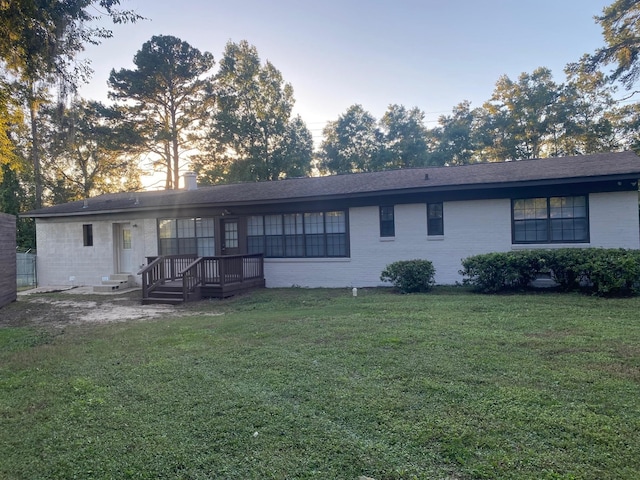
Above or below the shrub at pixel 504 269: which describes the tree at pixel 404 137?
above

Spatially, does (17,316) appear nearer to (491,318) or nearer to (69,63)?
(69,63)

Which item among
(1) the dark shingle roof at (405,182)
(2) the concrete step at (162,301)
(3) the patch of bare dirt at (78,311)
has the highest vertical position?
(1) the dark shingle roof at (405,182)

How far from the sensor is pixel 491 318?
Answer: 7.07m

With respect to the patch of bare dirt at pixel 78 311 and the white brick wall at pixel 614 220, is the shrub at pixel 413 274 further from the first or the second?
the patch of bare dirt at pixel 78 311

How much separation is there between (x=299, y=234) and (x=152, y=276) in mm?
4540

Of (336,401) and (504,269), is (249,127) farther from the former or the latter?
(336,401)

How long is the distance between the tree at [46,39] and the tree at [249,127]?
19086mm

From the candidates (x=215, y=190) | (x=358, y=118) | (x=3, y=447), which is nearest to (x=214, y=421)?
(x=3, y=447)

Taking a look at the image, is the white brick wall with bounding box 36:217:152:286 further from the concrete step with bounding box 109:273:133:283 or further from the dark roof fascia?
the dark roof fascia

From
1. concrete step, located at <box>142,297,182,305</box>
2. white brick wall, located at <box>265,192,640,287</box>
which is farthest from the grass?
white brick wall, located at <box>265,192,640,287</box>

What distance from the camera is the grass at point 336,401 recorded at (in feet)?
9.29

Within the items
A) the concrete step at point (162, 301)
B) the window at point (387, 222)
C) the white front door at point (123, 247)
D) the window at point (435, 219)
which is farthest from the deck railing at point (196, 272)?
the window at point (435, 219)

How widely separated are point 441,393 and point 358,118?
3265 centimetres

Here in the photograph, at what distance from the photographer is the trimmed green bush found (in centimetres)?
866
